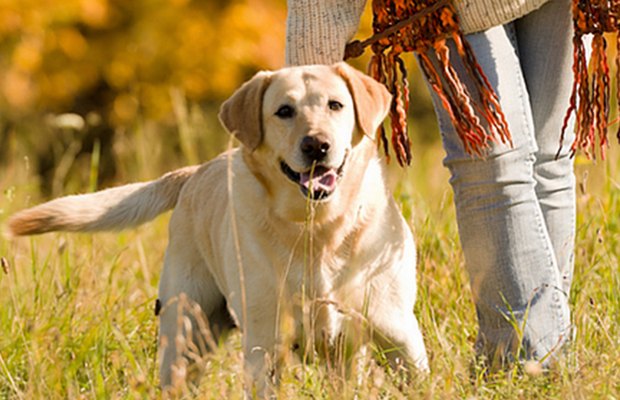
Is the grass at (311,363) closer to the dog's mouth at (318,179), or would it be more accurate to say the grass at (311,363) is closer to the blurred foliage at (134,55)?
the dog's mouth at (318,179)

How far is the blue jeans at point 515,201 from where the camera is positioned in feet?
7.95

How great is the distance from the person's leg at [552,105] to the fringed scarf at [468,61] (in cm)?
9

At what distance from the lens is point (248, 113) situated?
8.98 ft

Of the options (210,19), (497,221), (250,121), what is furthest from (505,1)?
(210,19)

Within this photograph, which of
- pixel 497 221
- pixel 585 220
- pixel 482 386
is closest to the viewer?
pixel 482 386

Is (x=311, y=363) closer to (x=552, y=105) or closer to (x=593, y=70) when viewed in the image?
(x=552, y=105)

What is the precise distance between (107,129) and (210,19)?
7.54 feet

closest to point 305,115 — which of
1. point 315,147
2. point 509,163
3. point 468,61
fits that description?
point 315,147

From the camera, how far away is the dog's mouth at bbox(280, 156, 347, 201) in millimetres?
2533

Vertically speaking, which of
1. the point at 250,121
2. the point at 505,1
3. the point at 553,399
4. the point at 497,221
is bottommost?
the point at 553,399

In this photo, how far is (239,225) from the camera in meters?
2.68

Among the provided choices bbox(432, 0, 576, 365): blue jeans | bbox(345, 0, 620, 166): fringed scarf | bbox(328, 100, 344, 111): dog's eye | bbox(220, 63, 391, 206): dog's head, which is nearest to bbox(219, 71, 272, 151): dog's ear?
bbox(220, 63, 391, 206): dog's head

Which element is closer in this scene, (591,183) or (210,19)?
(591,183)

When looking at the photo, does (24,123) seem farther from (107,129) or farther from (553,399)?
(553,399)
